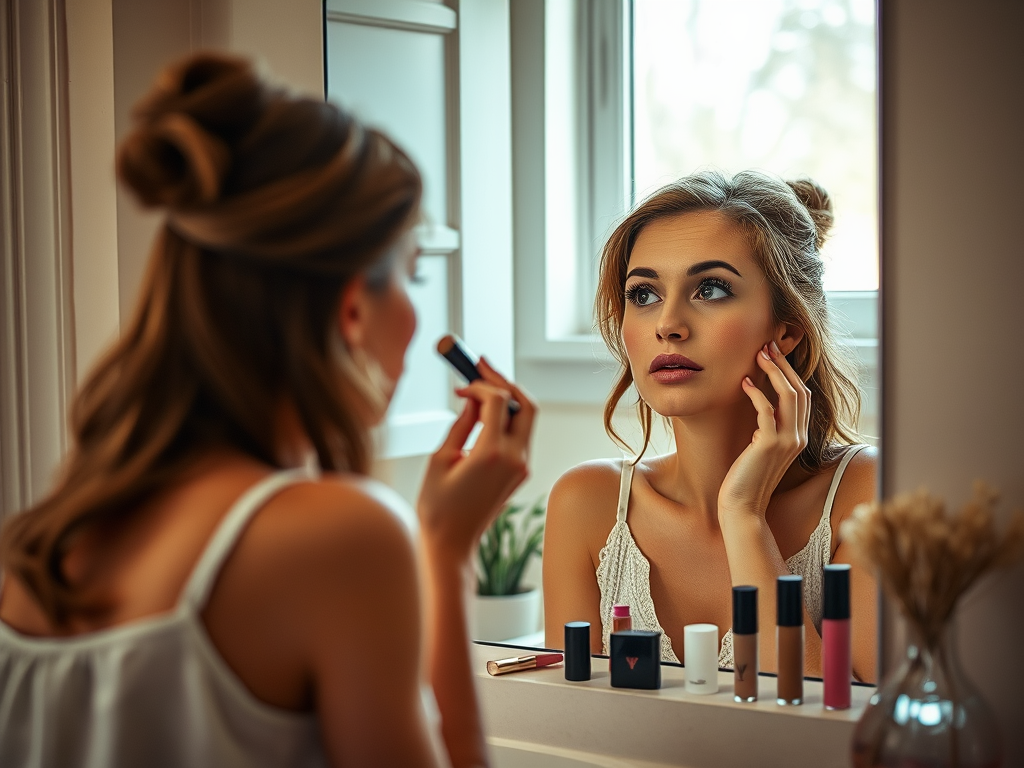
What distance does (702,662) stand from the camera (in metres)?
0.91

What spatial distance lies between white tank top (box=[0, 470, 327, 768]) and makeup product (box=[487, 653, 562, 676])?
0.39m

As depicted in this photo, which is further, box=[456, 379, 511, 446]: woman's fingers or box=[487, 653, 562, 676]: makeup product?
box=[487, 653, 562, 676]: makeup product

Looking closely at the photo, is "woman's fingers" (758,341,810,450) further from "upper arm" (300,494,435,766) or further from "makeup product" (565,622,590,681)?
"upper arm" (300,494,435,766)

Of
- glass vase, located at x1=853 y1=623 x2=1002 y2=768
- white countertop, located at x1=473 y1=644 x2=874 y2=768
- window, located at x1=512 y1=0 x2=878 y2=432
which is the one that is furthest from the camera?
window, located at x1=512 y1=0 x2=878 y2=432

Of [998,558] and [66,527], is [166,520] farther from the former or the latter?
[998,558]

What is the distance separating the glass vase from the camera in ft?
2.32

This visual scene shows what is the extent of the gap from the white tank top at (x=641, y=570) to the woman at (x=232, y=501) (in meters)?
0.47

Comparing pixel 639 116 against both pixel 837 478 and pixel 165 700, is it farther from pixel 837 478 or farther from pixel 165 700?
pixel 165 700

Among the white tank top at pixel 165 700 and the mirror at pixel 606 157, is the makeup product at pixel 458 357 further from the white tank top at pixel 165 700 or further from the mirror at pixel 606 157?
the mirror at pixel 606 157

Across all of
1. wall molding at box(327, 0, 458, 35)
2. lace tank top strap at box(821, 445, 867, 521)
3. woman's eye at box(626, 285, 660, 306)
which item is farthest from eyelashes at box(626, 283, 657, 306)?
wall molding at box(327, 0, 458, 35)

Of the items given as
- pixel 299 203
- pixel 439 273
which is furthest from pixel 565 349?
pixel 299 203

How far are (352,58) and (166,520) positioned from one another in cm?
68

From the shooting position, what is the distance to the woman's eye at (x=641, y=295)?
108 centimetres

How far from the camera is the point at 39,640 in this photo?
621 millimetres
